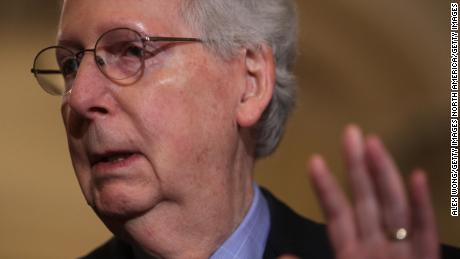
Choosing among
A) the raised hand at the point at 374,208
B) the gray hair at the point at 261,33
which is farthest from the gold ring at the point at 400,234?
the gray hair at the point at 261,33

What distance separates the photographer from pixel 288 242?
6.55 ft

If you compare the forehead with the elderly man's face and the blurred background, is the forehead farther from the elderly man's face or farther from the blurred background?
the blurred background

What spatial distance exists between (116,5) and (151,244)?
0.60m

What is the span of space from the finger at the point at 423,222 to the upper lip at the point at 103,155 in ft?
2.40

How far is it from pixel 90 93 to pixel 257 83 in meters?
0.45

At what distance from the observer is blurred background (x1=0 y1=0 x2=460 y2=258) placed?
3135mm

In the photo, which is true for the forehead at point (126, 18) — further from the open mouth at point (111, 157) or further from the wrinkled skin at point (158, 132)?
the open mouth at point (111, 157)

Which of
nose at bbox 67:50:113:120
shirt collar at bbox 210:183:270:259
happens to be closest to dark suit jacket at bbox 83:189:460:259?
shirt collar at bbox 210:183:270:259

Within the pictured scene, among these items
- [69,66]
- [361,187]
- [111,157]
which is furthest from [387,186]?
[69,66]

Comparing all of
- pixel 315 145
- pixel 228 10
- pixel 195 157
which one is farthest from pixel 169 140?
pixel 315 145

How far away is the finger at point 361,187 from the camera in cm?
120

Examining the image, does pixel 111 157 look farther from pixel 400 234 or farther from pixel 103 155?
pixel 400 234

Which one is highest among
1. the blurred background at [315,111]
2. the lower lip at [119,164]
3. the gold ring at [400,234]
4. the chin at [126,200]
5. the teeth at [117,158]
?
the teeth at [117,158]

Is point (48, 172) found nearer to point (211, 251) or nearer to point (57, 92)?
point (57, 92)
